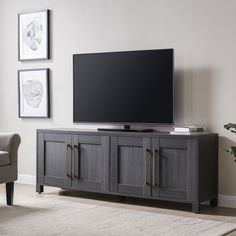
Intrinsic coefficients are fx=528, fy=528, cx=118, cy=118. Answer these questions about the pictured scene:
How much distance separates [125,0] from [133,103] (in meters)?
1.19

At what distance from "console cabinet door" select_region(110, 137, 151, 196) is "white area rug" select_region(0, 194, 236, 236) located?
29 cm

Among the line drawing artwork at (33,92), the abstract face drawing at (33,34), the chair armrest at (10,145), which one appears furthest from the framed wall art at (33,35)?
the chair armrest at (10,145)

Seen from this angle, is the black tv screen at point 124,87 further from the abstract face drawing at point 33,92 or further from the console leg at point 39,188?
the console leg at point 39,188

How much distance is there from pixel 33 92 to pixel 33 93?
1cm

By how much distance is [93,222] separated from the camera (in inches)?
173

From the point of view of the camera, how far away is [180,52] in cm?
541

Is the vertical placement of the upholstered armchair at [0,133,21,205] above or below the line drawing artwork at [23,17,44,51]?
below

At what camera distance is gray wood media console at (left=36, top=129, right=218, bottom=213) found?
4.90m

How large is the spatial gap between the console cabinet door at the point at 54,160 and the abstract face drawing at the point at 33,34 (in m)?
1.22

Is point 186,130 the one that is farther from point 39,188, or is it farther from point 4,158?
point 39,188

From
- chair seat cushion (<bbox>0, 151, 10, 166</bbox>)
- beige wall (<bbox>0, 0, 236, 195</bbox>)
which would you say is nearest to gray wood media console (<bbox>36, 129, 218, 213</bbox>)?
beige wall (<bbox>0, 0, 236, 195</bbox>)

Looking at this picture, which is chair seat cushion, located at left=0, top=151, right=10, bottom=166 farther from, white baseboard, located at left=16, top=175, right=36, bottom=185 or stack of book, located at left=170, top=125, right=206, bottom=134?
stack of book, located at left=170, top=125, right=206, bottom=134

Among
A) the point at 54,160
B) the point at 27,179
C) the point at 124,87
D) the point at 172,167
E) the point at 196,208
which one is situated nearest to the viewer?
the point at 196,208

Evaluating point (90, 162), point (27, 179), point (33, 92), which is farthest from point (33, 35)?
point (90, 162)
